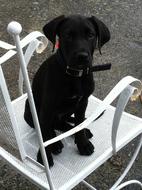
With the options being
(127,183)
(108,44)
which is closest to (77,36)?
(127,183)

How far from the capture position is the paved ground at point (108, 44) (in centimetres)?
→ 275

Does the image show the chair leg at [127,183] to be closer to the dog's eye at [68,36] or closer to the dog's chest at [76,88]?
the dog's chest at [76,88]

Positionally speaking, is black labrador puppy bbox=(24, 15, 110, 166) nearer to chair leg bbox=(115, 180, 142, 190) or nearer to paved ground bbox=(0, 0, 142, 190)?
chair leg bbox=(115, 180, 142, 190)

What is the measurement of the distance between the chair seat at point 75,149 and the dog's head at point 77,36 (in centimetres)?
44

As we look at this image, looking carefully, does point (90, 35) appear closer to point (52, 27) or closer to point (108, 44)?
point (52, 27)

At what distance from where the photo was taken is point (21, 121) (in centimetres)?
239

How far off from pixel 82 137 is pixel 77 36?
0.52 m

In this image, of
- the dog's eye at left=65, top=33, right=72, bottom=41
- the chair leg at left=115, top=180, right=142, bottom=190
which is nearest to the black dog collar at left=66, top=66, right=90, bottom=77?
the dog's eye at left=65, top=33, right=72, bottom=41

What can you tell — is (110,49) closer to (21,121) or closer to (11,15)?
(11,15)

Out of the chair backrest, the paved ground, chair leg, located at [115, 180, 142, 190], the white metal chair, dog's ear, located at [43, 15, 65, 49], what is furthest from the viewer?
the paved ground

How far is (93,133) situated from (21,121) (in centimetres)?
40

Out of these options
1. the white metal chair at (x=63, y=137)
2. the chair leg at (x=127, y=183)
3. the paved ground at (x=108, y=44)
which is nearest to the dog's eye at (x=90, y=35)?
the white metal chair at (x=63, y=137)

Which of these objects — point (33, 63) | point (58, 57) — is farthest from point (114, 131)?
point (33, 63)

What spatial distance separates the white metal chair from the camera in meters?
1.72
